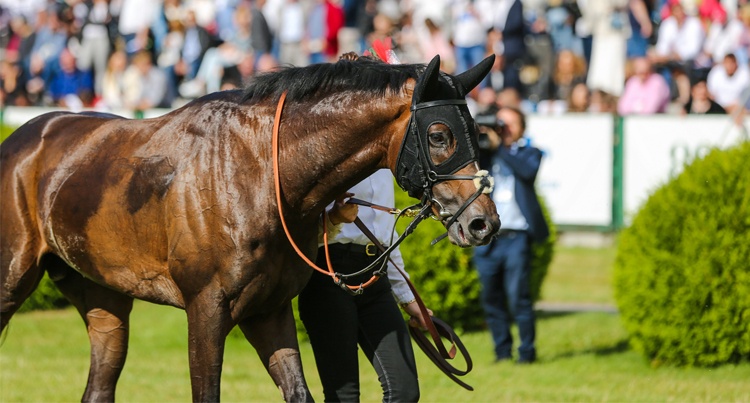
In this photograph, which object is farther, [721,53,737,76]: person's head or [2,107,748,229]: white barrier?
[721,53,737,76]: person's head

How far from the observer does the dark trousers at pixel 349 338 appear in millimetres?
4906

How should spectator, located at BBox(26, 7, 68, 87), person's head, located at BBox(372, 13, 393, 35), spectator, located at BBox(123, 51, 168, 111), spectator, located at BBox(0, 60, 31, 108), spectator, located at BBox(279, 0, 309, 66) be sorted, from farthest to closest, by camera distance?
spectator, located at BBox(26, 7, 68, 87), spectator, located at BBox(0, 60, 31, 108), spectator, located at BBox(279, 0, 309, 66), spectator, located at BBox(123, 51, 168, 111), person's head, located at BBox(372, 13, 393, 35)

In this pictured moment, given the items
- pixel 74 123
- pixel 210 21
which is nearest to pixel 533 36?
pixel 210 21

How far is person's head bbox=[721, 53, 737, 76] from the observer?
44.5 ft

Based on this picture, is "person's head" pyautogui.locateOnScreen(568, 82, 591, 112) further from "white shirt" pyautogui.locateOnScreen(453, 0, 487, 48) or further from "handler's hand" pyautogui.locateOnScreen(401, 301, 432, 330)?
"handler's hand" pyautogui.locateOnScreen(401, 301, 432, 330)

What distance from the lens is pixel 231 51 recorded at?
16.7 m

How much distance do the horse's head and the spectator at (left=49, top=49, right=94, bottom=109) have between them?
14.0 m

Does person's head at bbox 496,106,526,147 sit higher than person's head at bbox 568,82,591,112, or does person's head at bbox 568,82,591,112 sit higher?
person's head at bbox 568,82,591,112

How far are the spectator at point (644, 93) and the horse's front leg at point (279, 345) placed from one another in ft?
31.0

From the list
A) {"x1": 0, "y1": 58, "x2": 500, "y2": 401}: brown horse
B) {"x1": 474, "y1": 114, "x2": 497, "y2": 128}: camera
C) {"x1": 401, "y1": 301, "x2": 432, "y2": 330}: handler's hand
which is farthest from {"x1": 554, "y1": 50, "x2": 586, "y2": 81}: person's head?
{"x1": 0, "y1": 58, "x2": 500, "y2": 401}: brown horse

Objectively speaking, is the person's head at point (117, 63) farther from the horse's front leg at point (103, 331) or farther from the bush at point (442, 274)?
the horse's front leg at point (103, 331)

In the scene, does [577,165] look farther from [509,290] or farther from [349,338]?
[349,338]

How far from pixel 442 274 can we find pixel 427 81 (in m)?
5.42

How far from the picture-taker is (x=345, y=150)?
442cm
